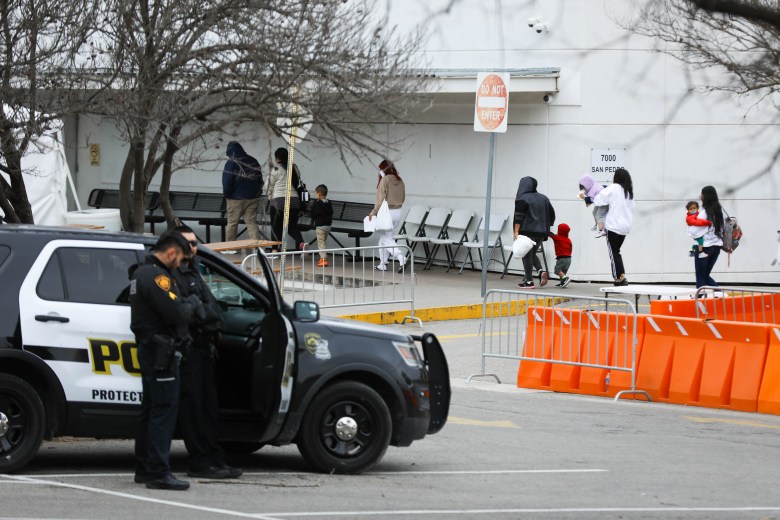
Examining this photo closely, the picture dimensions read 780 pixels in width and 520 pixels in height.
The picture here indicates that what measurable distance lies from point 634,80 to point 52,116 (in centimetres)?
1335

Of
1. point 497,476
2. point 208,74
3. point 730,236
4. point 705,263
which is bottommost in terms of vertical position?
point 497,476

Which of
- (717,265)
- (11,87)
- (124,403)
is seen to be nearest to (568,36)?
(717,265)

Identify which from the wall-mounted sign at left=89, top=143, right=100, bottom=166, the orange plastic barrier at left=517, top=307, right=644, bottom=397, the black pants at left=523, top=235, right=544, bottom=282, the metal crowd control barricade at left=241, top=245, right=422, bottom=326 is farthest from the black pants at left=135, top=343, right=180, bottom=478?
the wall-mounted sign at left=89, top=143, right=100, bottom=166

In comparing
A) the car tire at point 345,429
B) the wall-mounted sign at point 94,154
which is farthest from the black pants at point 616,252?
the wall-mounted sign at point 94,154

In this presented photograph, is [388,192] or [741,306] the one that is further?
[388,192]

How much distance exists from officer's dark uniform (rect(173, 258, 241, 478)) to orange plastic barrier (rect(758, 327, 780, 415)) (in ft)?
21.1

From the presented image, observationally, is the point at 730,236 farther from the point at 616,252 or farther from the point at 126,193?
the point at 126,193

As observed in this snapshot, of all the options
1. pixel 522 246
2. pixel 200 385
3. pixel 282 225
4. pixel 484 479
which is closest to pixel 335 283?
pixel 522 246

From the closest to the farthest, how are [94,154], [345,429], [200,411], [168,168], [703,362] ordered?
[200,411] → [345,429] → [168,168] → [703,362] → [94,154]

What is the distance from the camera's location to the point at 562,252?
2167 cm

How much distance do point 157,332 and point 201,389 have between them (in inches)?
24.1

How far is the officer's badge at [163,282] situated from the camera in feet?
27.4

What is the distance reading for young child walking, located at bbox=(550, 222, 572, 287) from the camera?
70.7ft

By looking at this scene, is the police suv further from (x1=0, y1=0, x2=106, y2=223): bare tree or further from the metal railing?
the metal railing
